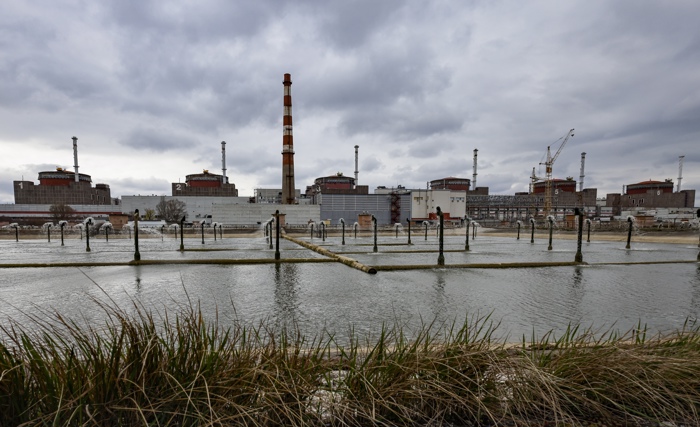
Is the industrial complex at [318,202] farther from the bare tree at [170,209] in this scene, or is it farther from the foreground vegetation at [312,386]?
the foreground vegetation at [312,386]

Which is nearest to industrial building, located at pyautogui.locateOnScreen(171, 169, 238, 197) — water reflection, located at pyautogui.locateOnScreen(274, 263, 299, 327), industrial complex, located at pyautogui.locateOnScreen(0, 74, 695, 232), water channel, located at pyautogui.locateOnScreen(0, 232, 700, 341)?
industrial complex, located at pyautogui.locateOnScreen(0, 74, 695, 232)

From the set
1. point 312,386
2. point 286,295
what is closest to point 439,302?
point 286,295

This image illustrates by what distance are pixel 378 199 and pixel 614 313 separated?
2604 inches

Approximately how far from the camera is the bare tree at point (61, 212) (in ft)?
232

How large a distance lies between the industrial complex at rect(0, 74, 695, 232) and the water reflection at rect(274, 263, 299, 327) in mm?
46320

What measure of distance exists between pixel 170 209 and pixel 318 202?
3556 centimetres

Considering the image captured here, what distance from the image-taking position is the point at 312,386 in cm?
271

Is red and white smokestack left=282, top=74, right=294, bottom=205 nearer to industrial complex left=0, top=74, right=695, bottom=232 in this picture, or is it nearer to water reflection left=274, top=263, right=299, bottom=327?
industrial complex left=0, top=74, right=695, bottom=232

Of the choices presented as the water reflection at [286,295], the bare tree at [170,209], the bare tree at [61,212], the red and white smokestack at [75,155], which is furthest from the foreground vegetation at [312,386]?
the red and white smokestack at [75,155]

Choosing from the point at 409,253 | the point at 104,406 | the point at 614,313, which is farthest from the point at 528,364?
the point at 409,253

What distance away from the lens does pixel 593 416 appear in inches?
105

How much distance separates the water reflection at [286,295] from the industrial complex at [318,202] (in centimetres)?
4632

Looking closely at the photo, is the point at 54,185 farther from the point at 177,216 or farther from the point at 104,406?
the point at 104,406

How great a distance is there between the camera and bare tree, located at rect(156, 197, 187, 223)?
245 ft
